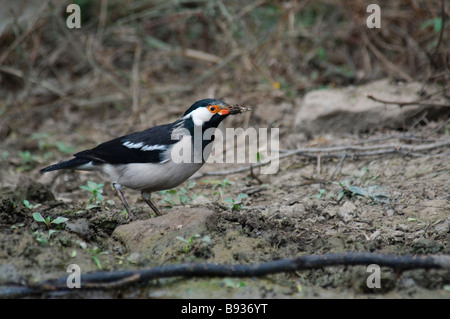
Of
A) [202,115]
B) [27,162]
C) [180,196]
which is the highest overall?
[202,115]

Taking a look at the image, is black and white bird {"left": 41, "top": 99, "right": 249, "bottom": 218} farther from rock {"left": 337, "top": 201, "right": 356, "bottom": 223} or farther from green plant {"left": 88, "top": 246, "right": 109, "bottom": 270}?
rock {"left": 337, "top": 201, "right": 356, "bottom": 223}

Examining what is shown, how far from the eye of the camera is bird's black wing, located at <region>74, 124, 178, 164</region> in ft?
17.1

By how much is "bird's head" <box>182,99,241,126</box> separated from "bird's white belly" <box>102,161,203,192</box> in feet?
1.60

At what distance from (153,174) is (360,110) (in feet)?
10.8

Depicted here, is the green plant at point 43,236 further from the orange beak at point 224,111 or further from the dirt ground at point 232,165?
the orange beak at point 224,111

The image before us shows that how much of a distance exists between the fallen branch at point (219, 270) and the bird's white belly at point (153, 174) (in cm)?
152

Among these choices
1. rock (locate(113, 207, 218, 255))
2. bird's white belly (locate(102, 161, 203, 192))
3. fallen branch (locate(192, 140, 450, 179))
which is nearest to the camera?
rock (locate(113, 207, 218, 255))

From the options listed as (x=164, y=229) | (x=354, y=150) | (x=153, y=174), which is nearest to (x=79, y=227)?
(x=164, y=229)

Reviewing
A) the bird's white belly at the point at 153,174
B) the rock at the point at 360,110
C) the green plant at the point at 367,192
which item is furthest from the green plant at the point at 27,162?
the green plant at the point at 367,192

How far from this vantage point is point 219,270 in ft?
12.1

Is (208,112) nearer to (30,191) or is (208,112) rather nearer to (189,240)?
(189,240)

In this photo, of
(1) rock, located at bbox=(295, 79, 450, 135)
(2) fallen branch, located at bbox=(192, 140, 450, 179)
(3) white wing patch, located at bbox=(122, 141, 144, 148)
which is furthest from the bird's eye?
(1) rock, located at bbox=(295, 79, 450, 135)

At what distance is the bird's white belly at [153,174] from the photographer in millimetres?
5051
